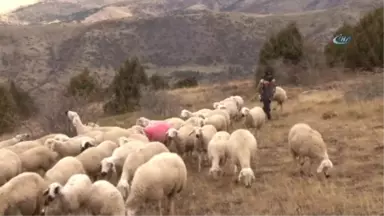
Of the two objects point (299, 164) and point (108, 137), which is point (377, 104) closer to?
point (299, 164)

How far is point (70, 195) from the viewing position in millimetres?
8789

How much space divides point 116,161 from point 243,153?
2.61 m

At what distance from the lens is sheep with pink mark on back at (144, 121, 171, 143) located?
13827 mm

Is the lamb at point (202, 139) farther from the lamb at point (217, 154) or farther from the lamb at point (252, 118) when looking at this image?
the lamb at point (252, 118)

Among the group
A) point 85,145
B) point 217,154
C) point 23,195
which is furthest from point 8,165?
point 217,154

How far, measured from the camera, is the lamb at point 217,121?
53.5ft

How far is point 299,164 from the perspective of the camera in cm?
1280

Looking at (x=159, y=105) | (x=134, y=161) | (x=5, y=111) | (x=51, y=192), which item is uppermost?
(x=51, y=192)

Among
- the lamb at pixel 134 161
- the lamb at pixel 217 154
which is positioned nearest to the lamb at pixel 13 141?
the lamb at pixel 134 161

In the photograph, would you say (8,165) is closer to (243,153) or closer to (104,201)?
(104,201)

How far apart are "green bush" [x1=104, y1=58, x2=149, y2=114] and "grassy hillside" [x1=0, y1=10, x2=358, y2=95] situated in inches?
1217

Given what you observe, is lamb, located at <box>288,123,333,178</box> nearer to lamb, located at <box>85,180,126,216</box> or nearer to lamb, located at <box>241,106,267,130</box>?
lamb, located at <box>85,180,126,216</box>

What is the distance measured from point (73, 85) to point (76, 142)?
105 feet

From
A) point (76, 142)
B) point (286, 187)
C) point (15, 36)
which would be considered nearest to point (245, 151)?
point (286, 187)
